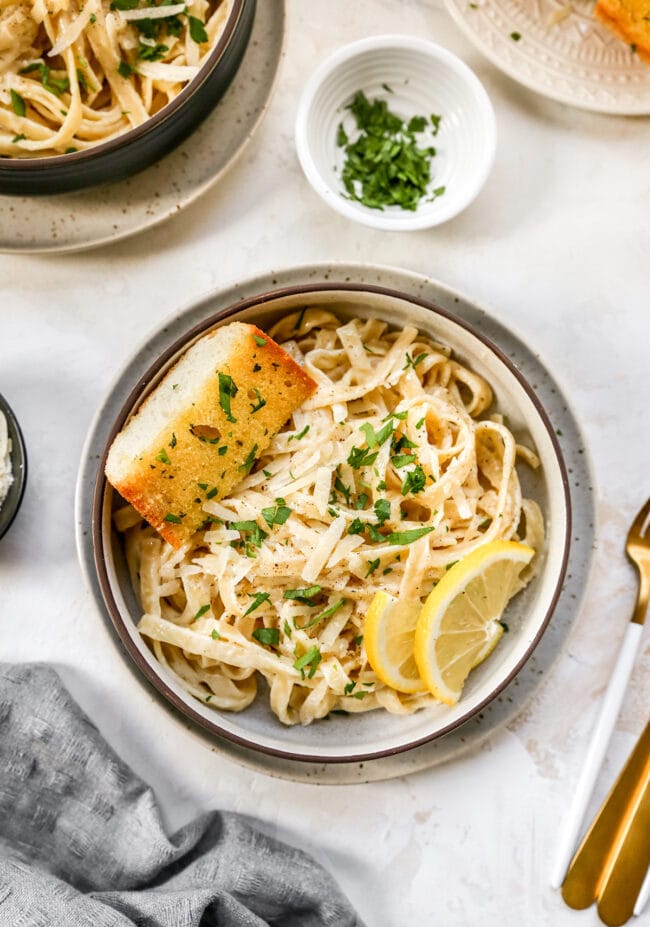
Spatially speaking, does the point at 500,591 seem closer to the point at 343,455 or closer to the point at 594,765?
the point at 343,455

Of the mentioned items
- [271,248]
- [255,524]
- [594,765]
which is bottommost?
[594,765]

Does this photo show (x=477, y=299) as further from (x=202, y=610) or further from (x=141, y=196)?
(x=202, y=610)

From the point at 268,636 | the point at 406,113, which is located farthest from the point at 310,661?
the point at 406,113

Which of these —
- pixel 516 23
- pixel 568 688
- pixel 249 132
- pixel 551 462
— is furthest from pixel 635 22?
pixel 568 688

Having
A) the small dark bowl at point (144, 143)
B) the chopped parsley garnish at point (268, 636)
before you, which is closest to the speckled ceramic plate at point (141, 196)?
the small dark bowl at point (144, 143)

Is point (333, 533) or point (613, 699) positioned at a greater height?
point (333, 533)
